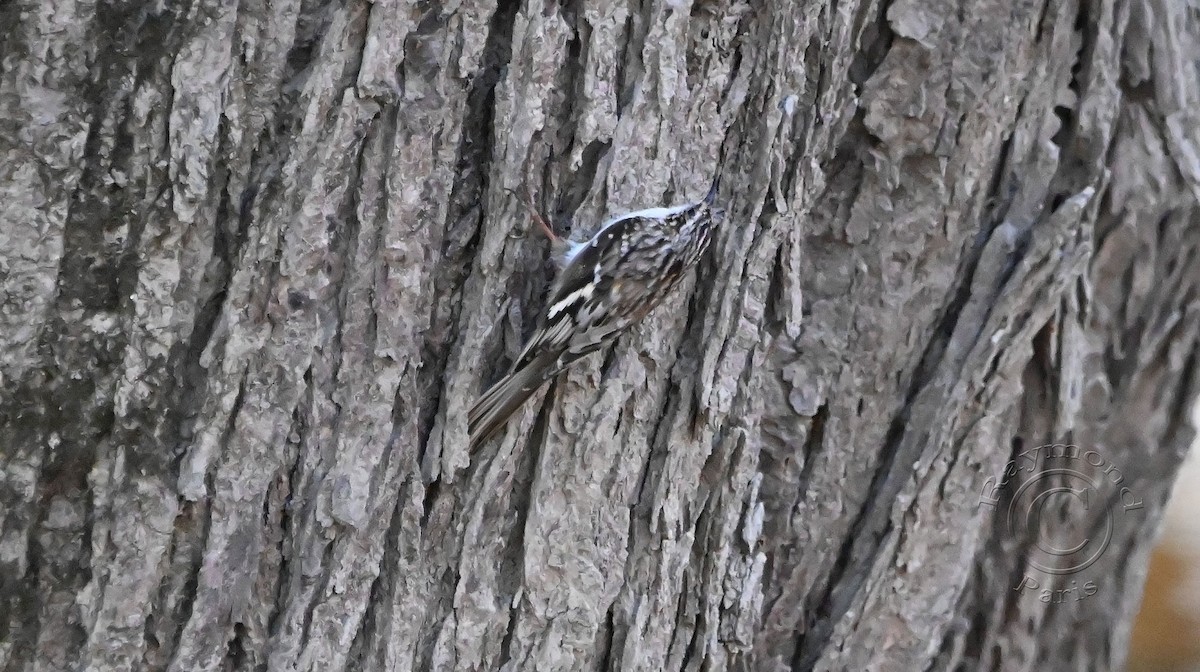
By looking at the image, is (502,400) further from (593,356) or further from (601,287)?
(601,287)

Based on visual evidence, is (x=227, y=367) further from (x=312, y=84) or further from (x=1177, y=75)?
(x=1177, y=75)

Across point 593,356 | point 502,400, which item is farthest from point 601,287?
point 502,400

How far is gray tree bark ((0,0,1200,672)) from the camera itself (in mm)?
1158

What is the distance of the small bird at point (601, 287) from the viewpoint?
1.32 m

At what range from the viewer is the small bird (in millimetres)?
1323

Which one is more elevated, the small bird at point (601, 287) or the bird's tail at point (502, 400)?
the small bird at point (601, 287)

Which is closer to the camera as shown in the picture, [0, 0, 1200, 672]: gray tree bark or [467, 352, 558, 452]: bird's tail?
[0, 0, 1200, 672]: gray tree bark

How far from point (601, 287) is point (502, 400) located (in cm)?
30

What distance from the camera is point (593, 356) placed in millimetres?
1407

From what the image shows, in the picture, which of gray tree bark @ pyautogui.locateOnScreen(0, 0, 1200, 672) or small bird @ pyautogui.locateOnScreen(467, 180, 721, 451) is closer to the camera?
gray tree bark @ pyautogui.locateOnScreen(0, 0, 1200, 672)

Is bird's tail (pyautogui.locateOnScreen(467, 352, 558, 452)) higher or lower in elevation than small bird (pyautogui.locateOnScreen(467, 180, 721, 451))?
lower

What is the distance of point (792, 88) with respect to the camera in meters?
1.47

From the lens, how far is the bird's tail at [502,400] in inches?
51.8

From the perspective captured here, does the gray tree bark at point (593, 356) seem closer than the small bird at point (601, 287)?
Yes
